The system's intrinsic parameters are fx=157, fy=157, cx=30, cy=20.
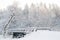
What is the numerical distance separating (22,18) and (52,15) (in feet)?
16.9

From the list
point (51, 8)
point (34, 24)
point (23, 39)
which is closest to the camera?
point (23, 39)

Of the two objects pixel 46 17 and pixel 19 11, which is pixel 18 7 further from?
pixel 46 17

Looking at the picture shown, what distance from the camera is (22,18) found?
24484 millimetres

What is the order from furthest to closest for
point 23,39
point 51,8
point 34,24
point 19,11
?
point 51,8
point 19,11
point 34,24
point 23,39

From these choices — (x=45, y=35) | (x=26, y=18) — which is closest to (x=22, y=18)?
(x=26, y=18)

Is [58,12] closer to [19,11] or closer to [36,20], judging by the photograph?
[36,20]

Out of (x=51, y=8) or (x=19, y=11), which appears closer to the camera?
(x=19, y=11)

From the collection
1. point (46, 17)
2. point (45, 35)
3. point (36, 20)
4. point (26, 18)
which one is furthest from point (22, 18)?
point (45, 35)

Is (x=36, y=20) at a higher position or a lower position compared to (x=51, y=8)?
lower

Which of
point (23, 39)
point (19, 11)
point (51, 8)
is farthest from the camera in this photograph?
point (51, 8)

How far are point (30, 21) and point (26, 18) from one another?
1.01 meters

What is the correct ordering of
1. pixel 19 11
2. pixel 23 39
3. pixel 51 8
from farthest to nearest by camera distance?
1. pixel 51 8
2. pixel 19 11
3. pixel 23 39

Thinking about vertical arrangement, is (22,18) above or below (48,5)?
below

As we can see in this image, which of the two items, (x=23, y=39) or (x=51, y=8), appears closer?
(x=23, y=39)
